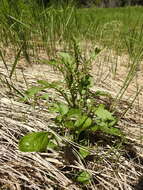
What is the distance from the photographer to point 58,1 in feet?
6.91

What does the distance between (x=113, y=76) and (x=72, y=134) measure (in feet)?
2.91

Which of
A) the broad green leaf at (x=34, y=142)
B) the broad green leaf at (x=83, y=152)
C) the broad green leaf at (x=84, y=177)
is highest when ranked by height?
the broad green leaf at (x=34, y=142)

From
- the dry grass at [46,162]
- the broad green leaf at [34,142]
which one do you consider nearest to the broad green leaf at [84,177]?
the dry grass at [46,162]

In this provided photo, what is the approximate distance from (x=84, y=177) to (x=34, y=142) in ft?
0.67

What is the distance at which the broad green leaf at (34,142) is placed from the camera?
2.91ft

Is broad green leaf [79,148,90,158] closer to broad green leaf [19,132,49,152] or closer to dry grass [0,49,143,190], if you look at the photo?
dry grass [0,49,143,190]

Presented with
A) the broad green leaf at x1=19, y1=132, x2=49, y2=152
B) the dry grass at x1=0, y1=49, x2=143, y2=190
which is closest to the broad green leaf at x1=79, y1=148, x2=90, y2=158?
the dry grass at x1=0, y1=49, x2=143, y2=190

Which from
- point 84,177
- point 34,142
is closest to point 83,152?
point 84,177

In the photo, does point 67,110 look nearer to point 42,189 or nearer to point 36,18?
point 42,189

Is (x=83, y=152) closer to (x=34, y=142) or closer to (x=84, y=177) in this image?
(x=84, y=177)

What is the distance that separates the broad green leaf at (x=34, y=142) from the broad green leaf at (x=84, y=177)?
0.54 ft

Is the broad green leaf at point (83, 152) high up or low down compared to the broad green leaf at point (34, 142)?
down

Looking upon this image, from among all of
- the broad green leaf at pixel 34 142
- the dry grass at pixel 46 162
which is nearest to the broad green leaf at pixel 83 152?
the dry grass at pixel 46 162

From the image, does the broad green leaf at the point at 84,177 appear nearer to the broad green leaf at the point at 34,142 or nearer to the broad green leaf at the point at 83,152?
the broad green leaf at the point at 83,152
